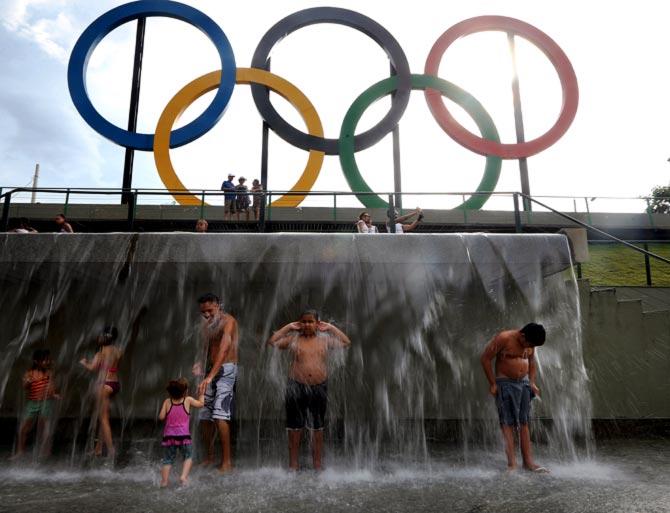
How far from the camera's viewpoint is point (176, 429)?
14.3 feet

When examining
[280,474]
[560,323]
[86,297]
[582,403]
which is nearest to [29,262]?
[86,297]

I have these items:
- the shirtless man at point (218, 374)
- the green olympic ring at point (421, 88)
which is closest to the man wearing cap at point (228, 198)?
the green olympic ring at point (421, 88)

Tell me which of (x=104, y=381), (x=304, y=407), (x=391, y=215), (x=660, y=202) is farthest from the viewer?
(x=660, y=202)

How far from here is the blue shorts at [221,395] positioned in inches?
192

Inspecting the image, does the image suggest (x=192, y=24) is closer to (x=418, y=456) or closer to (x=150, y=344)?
(x=150, y=344)

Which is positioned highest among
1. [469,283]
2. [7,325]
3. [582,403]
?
[469,283]

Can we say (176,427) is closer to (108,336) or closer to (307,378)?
(307,378)

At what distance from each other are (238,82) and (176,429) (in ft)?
44.0

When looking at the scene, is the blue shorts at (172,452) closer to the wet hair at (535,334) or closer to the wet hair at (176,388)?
the wet hair at (176,388)

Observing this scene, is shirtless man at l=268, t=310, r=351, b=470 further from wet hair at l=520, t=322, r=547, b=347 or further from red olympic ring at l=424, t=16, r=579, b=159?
red olympic ring at l=424, t=16, r=579, b=159

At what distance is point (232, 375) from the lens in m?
5.04

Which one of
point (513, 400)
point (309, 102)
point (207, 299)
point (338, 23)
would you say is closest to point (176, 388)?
point (207, 299)

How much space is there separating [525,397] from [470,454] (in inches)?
58.1

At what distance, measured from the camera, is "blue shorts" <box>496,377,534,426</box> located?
5.06 meters
